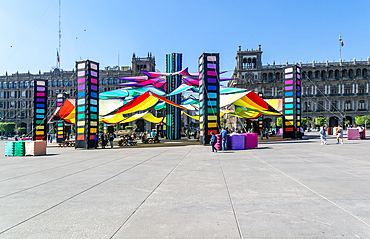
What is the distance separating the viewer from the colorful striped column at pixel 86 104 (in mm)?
21984

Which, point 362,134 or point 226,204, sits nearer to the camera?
point 226,204

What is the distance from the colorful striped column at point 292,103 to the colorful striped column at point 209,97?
33.9 feet

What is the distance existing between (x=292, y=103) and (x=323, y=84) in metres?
56.5

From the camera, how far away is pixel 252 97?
26.1 metres

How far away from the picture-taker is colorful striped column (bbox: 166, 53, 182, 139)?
33906mm

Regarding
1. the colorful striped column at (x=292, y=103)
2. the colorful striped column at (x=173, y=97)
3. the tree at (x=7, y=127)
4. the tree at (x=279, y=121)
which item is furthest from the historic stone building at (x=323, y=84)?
the tree at (x=7, y=127)

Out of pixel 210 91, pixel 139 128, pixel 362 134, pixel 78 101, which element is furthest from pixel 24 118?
pixel 362 134

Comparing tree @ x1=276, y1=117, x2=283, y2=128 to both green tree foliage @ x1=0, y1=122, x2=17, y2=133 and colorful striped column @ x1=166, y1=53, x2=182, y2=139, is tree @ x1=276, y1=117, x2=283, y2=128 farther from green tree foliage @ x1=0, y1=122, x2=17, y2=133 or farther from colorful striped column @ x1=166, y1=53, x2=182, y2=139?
green tree foliage @ x1=0, y1=122, x2=17, y2=133

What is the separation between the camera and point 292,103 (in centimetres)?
2872

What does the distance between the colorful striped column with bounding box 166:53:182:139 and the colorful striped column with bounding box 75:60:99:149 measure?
41.2ft

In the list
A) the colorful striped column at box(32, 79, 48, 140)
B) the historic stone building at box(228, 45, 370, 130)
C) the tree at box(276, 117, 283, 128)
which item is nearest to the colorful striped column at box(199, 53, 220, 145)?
the colorful striped column at box(32, 79, 48, 140)

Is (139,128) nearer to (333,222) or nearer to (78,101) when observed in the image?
(78,101)

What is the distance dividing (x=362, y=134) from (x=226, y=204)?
1028 inches

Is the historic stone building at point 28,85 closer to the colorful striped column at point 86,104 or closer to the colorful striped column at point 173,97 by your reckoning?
the colorful striped column at point 173,97
